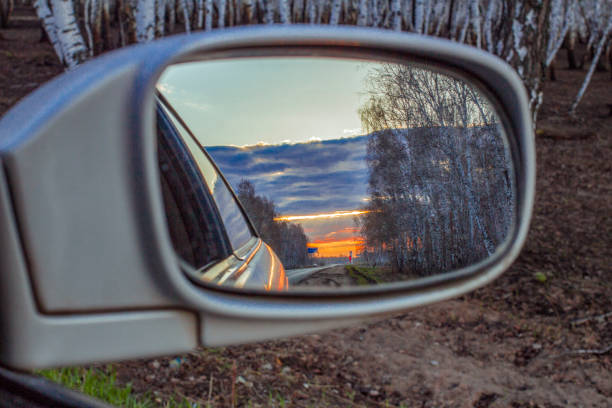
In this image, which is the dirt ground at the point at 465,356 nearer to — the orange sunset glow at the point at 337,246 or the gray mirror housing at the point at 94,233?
the orange sunset glow at the point at 337,246

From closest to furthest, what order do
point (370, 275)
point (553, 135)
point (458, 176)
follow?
point (370, 275) < point (458, 176) < point (553, 135)

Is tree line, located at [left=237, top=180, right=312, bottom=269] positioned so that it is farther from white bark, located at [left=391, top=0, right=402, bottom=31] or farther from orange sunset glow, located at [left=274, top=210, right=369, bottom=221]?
white bark, located at [left=391, top=0, right=402, bottom=31]

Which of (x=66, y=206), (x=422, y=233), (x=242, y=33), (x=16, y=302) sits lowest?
(x=422, y=233)

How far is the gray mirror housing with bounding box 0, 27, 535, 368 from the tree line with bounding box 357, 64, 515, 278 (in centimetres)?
40

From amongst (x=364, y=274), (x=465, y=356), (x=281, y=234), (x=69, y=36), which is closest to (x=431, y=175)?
(x=364, y=274)

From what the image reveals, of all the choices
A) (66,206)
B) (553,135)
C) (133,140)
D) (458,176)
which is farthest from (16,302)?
(553,135)

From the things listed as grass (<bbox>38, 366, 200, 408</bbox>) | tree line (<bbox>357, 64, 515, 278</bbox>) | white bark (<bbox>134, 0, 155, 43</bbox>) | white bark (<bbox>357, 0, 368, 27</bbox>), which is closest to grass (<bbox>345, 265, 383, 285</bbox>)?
tree line (<bbox>357, 64, 515, 278</bbox>)

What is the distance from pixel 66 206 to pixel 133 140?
11 centimetres

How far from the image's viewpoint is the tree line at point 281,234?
83 centimetres

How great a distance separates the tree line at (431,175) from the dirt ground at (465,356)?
218 cm

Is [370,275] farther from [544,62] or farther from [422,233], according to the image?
[544,62]

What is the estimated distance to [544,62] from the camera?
19.0 feet

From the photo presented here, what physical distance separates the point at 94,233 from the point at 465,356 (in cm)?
412

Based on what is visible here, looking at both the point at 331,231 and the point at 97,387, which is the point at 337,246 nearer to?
the point at 331,231
